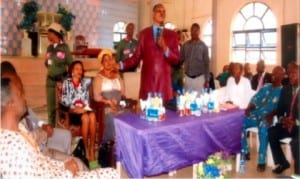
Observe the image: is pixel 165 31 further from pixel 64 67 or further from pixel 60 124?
pixel 64 67

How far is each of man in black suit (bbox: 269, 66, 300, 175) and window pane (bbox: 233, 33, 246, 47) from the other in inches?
177

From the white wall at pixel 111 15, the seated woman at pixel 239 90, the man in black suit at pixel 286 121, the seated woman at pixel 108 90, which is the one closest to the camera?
the man in black suit at pixel 286 121

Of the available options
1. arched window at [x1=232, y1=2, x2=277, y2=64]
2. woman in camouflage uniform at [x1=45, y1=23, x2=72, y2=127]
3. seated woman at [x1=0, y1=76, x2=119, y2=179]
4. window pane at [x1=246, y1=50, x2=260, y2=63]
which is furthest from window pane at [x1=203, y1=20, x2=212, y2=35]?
seated woman at [x1=0, y1=76, x2=119, y2=179]

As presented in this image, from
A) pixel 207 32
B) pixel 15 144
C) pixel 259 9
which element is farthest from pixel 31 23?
pixel 15 144

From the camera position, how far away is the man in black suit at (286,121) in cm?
317

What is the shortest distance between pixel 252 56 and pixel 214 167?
16.8 ft

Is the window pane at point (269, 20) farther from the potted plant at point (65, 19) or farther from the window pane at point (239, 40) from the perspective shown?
the potted plant at point (65, 19)

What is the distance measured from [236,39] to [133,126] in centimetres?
586

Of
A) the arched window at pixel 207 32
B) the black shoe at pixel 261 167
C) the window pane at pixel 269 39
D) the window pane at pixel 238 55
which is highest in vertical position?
the arched window at pixel 207 32

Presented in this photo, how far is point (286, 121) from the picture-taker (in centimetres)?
320

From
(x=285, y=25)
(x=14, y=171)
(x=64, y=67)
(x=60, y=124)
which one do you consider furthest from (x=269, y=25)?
(x=14, y=171)

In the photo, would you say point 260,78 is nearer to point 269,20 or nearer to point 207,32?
point 269,20

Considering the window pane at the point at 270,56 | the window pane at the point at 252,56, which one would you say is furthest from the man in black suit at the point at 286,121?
the window pane at the point at 252,56

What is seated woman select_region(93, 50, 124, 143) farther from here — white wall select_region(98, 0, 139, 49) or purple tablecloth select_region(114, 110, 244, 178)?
white wall select_region(98, 0, 139, 49)
